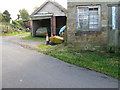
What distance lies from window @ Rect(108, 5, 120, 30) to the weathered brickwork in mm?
247

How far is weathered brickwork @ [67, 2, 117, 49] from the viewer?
10656 mm

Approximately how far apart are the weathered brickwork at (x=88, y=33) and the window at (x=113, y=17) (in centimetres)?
25

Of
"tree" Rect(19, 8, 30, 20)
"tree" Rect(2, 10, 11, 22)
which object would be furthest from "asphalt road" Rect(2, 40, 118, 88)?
"tree" Rect(19, 8, 30, 20)

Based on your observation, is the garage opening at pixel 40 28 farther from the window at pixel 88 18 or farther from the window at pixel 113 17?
the window at pixel 113 17

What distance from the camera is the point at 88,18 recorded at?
11.0 metres

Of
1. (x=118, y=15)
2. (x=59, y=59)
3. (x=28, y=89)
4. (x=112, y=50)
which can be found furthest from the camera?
(x=118, y=15)

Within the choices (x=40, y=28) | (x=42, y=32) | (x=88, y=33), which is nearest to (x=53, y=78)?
(x=88, y=33)

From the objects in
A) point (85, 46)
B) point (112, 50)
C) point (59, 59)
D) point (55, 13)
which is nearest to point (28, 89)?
point (59, 59)

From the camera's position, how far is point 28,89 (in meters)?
4.30

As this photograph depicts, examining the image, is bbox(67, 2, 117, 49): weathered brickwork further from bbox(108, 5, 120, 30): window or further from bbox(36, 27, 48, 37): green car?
bbox(36, 27, 48, 37): green car

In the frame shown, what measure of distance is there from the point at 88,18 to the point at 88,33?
42.7 inches

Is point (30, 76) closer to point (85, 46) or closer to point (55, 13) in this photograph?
point (85, 46)

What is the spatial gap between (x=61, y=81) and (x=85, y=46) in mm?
6179

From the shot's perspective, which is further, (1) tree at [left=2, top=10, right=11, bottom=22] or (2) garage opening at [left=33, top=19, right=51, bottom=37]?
(1) tree at [left=2, top=10, right=11, bottom=22]
